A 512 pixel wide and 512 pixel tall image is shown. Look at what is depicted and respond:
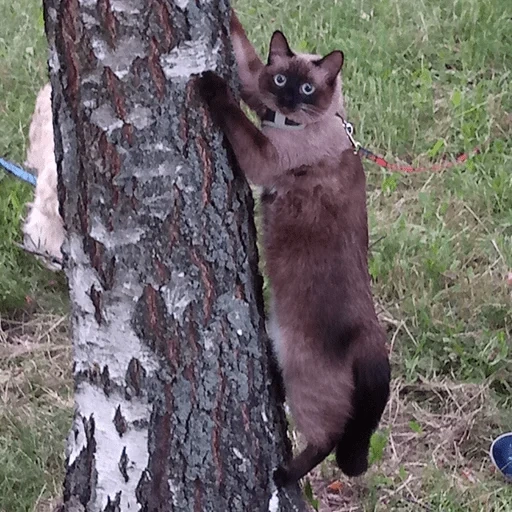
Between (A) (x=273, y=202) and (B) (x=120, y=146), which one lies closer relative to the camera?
(B) (x=120, y=146)

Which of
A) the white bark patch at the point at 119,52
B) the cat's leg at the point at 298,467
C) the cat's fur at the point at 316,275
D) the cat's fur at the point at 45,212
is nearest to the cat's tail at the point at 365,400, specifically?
the cat's fur at the point at 316,275

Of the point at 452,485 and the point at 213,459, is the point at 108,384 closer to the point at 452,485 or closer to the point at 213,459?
the point at 213,459

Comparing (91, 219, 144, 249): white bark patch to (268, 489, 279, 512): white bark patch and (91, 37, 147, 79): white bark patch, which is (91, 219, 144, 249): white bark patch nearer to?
(91, 37, 147, 79): white bark patch

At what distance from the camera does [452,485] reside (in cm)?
267

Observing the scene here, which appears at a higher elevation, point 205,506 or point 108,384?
point 108,384

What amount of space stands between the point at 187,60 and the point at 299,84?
0.52 metres

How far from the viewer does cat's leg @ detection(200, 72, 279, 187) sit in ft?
5.87

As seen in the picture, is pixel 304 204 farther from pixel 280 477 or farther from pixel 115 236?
pixel 280 477

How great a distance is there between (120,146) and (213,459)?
28.0 inches

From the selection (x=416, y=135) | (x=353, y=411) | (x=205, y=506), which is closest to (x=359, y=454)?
(x=353, y=411)

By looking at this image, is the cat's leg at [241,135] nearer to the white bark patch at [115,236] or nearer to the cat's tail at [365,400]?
the white bark patch at [115,236]

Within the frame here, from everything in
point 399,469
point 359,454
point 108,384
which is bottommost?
point 399,469

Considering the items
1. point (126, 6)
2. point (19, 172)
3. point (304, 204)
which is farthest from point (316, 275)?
point (19, 172)

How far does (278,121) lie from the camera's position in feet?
7.17
